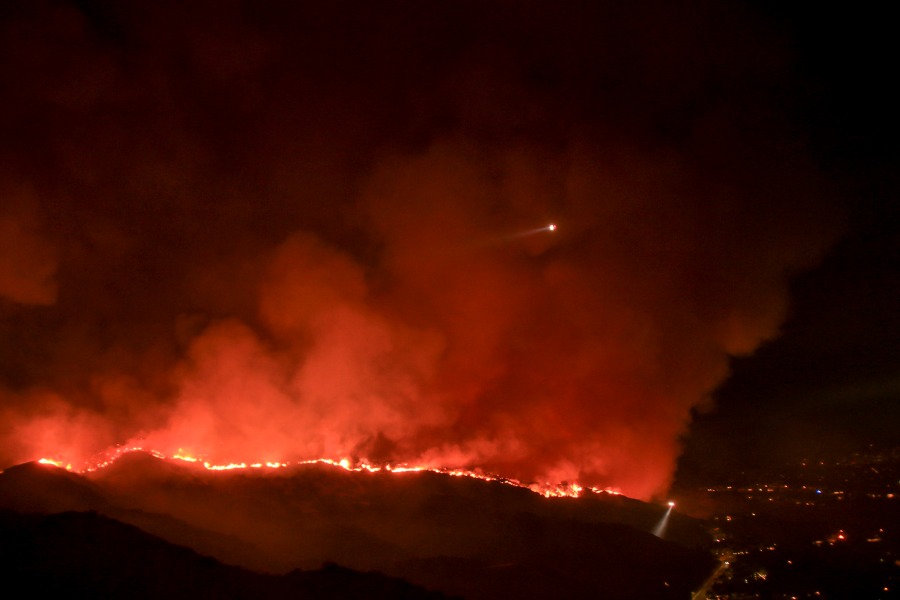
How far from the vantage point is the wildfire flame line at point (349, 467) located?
18484mm

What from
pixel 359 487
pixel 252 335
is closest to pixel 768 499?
pixel 359 487

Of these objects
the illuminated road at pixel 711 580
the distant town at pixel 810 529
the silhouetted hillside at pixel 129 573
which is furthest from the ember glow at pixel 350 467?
the silhouetted hillside at pixel 129 573

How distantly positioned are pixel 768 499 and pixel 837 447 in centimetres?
1205

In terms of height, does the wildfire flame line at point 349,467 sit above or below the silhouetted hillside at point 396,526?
above

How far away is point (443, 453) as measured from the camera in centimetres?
2420

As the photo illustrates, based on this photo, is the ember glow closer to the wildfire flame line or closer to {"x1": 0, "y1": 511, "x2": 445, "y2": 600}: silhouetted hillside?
the wildfire flame line

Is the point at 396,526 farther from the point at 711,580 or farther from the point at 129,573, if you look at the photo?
the point at 711,580

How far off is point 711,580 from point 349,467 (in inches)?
443

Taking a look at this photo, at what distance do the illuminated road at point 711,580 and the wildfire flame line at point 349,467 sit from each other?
5.00 meters

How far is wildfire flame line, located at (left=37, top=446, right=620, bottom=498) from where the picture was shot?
18.5 metres

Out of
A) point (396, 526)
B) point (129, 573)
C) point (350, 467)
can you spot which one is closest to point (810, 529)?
point (396, 526)

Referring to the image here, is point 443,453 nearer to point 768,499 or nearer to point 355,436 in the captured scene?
point 355,436

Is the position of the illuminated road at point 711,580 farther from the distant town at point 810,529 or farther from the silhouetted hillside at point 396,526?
the silhouetted hillside at point 396,526

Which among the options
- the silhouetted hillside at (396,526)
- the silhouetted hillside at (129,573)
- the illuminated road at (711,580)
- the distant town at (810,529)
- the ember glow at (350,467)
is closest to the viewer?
the silhouetted hillside at (129,573)
